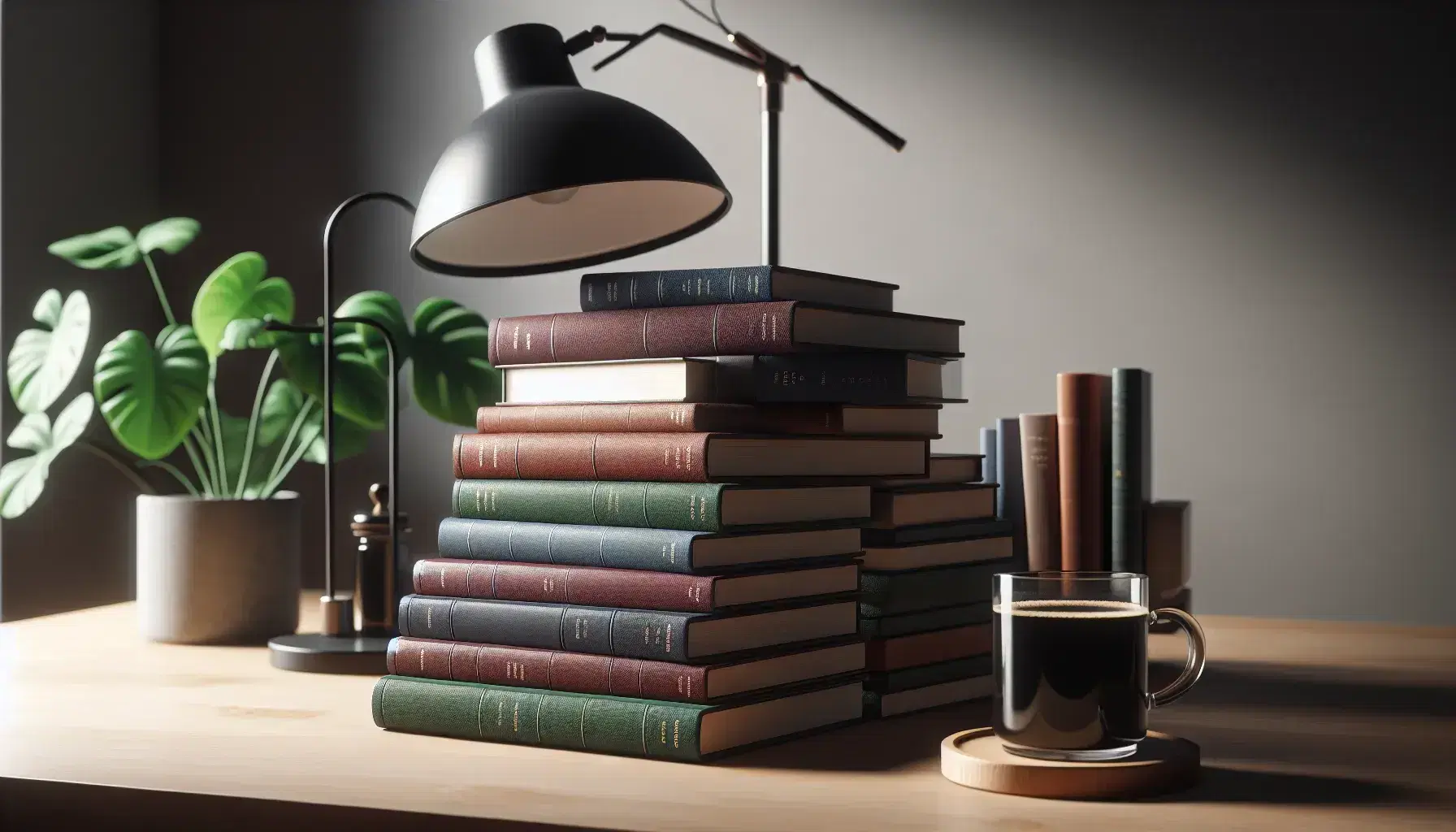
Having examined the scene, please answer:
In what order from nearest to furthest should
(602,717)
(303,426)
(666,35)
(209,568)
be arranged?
(602,717), (666,35), (209,568), (303,426)

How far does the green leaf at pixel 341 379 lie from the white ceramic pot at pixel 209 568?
0.45 feet

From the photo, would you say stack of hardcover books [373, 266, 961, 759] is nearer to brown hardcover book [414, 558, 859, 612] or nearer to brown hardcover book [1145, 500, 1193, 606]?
brown hardcover book [414, 558, 859, 612]

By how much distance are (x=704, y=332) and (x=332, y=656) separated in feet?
1.75

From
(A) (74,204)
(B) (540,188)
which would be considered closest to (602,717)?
(B) (540,188)

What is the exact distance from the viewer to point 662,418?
3.21 ft

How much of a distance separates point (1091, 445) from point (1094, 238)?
66cm

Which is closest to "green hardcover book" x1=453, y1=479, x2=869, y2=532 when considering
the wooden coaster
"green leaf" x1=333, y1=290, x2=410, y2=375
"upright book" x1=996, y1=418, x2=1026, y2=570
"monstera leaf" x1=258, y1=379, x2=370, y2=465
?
the wooden coaster

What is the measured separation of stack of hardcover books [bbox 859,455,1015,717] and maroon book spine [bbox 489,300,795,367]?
20cm

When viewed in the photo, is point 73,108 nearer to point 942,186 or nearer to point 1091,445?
point 942,186

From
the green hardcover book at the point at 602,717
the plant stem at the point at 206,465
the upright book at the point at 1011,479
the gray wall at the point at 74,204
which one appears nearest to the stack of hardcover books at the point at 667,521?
the green hardcover book at the point at 602,717

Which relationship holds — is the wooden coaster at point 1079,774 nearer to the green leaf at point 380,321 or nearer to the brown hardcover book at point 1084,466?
the brown hardcover book at point 1084,466

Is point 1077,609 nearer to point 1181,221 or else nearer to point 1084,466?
point 1084,466

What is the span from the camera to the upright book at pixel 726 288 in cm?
99

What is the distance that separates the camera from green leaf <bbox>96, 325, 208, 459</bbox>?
1.54 meters
